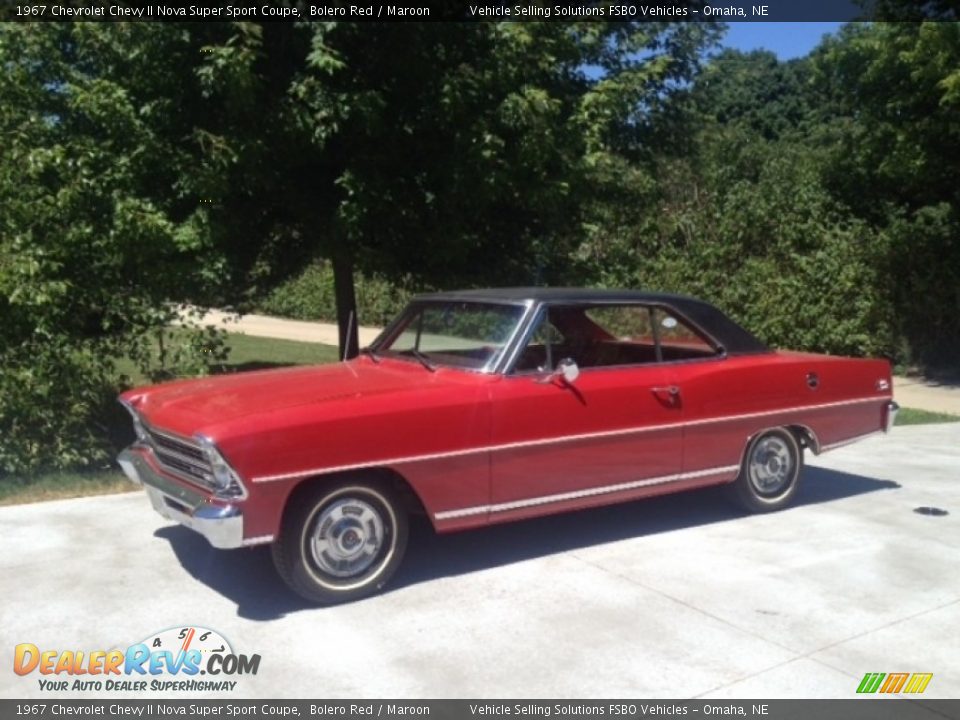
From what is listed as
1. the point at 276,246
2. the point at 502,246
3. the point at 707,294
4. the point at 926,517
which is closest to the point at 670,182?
the point at 707,294

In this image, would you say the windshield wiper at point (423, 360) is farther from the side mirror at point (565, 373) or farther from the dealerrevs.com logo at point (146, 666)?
the dealerrevs.com logo at point (146, 666)

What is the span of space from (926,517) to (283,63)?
20.5ft

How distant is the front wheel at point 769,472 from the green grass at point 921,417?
4514 mm

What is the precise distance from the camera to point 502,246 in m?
10.5

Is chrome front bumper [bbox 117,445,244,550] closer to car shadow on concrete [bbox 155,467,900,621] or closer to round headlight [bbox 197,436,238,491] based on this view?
round headlight [bbox 197,436,238,491]

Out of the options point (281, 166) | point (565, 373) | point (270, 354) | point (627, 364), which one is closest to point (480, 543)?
point (565, 373)

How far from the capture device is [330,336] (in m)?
21.1

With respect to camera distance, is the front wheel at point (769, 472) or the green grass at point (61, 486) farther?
the green grass at point (61, 486)

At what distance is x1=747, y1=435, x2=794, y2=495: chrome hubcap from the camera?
22.7 feet

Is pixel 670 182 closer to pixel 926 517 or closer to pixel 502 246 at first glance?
pixel 502 246

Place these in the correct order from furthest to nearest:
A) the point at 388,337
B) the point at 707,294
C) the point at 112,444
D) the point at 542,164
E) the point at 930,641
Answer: the point at 707,294
the point at 542,164
the point at 112,444
the point at 388,337
the point at 930,641

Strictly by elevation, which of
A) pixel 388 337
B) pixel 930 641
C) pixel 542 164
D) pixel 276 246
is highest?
pixel 542 164
